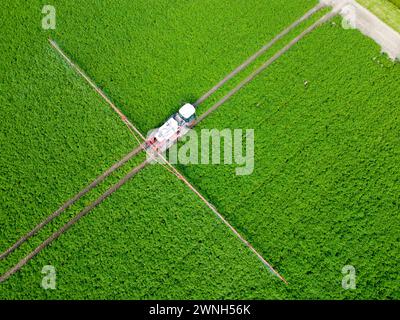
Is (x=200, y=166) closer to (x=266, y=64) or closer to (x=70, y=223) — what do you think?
(x=70, y=223)

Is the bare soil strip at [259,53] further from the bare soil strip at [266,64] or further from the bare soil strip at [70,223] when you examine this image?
the bare soil strip at [70,223]

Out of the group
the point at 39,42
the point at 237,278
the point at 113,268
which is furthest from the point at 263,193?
the point at 39,42

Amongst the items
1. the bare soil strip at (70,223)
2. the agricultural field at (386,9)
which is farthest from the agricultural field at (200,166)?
the agricultural field at (386,9)

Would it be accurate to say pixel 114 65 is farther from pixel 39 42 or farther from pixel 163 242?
pixel 163 242

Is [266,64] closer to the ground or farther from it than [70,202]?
farther from it

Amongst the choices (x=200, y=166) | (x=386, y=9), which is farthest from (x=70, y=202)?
(x=386, y=9)

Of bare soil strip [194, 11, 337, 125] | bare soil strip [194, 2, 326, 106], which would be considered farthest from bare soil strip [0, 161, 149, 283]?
bare soil strip [194, 2, 326, 106]

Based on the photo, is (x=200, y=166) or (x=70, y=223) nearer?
(x=70, y=223)

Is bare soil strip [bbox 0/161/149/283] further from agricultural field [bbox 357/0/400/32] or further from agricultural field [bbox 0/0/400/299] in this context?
agricultural field [bbox 357/0/400/32]
